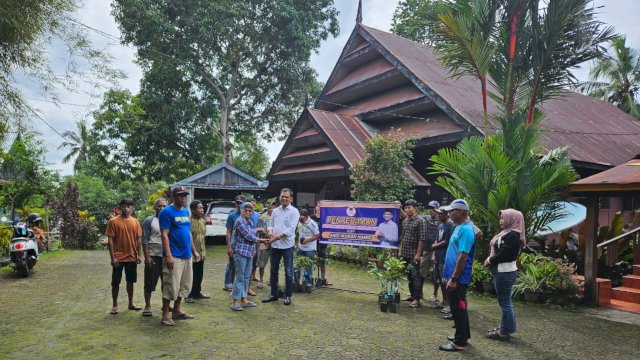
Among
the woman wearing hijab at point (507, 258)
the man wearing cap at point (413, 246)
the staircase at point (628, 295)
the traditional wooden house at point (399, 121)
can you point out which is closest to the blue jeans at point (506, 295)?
the woman wearing hijab at point (507, 258)

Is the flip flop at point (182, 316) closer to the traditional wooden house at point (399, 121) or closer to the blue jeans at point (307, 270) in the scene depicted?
the blue jeans at point (307, 270)

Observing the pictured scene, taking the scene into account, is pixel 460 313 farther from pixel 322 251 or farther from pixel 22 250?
pixel 22 250

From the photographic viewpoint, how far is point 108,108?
19.5 m

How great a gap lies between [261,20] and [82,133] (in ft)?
110

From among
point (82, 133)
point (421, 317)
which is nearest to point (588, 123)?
point (421, 317)

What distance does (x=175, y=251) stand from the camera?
212 inches

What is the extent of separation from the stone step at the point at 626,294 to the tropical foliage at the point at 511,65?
65.0 inches

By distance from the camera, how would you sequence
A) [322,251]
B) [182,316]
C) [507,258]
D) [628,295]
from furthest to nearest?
[322,251] < [628,295] < [182,316] < [507,258]

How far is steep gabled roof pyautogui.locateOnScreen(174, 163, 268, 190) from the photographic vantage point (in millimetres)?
15094

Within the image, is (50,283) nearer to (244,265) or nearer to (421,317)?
(244,265)

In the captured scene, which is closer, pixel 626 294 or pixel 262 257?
pixel 626 294

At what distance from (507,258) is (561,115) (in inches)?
535

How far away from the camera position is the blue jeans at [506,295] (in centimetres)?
500

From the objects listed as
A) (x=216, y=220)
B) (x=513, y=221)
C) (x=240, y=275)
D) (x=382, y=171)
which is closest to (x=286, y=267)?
(x=240, y=275)
